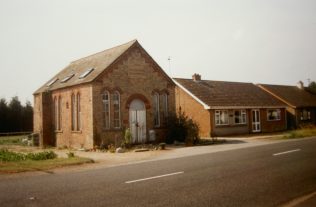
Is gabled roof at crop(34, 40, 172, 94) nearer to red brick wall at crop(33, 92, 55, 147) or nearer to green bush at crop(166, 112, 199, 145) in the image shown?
red brick wall at crop(33, 92, 55, 147)

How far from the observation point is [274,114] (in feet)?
132

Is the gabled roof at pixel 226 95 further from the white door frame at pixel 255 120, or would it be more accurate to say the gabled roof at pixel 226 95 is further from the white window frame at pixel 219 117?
the white door frame at pixel 255 120

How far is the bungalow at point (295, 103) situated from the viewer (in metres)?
43.3

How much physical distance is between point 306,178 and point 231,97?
27.2 meters

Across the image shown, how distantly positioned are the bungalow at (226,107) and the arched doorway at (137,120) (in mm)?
8994

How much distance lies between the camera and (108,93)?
929 inches

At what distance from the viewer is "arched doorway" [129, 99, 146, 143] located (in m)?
24.5

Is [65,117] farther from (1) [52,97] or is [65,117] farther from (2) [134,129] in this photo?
(2) [134,129]

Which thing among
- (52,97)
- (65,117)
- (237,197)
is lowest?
(237,197)

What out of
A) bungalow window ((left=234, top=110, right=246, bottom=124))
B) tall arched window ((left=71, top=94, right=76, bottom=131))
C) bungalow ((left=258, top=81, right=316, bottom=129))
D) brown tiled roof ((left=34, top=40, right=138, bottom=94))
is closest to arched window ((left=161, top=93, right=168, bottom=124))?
brown tiled roof ((left=34, top=40, right=138, bottom=94))

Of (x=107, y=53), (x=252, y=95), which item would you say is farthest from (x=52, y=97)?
(x=252, y=95)

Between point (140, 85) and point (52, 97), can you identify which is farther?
point (52, 97)

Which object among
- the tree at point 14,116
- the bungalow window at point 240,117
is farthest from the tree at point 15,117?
the bungalow window at point 240,117

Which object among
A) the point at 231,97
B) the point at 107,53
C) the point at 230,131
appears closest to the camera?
the point at 107,53
